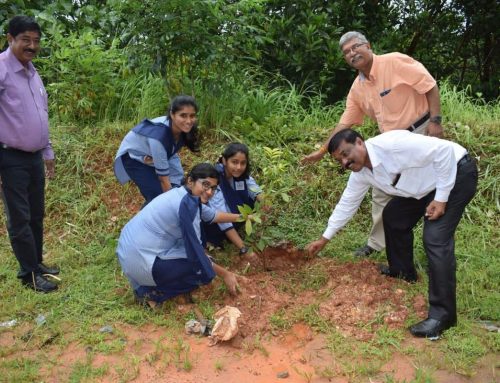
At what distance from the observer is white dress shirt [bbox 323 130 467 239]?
3.28 metres

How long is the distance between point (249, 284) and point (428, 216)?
4.58 ft

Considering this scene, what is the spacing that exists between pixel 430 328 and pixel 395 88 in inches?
68.6

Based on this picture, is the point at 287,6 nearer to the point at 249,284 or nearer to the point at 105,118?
the point at 105,118

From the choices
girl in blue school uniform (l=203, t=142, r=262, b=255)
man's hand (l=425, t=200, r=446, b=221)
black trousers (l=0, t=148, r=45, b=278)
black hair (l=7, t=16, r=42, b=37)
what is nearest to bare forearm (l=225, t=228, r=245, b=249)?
girl in blue school uniform (l=203, t=142, r=262, b=255)

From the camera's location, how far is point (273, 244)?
4559 mm

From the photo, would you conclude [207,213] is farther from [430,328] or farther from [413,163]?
[430,328]

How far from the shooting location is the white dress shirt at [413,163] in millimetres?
3277

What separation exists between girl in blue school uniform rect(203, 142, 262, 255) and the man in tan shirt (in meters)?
0.79

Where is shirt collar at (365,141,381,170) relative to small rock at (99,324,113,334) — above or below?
above

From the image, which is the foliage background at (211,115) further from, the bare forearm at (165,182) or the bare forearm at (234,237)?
the bare forearm at (165,182)

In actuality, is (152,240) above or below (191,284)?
above

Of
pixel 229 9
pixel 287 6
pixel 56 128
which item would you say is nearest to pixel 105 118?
pixel 56 128

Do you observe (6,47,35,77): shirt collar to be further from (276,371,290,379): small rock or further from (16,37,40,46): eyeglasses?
(276,371,290,379): small rock

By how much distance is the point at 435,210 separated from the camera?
131 inches
